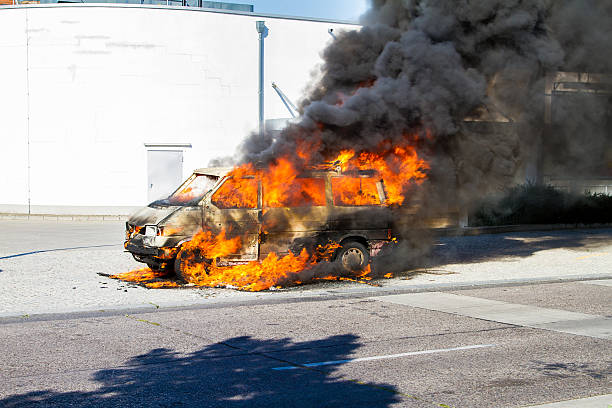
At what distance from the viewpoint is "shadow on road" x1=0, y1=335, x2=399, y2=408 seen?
5078mm

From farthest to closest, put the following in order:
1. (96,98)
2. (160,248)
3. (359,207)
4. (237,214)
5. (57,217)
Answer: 1. (96,98)
2. (57,217)
3. (359,207)
4. (237,214)
5. (160,248)

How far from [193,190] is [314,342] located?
4785 mm

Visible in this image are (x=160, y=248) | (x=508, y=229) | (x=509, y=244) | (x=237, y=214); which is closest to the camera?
(x=160, y=248)

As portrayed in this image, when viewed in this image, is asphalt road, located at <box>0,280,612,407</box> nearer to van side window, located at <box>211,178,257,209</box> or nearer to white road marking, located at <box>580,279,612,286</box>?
van side window, located at <box>211,178,257,209</box>

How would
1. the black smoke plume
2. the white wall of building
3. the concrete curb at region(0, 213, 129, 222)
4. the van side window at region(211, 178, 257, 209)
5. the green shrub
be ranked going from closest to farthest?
the van side window at region(211, 178, 257, 209) → the black smoke plume → the green shrub → the concrete curb at region(0, 213, 129, 222) → the white wall of building

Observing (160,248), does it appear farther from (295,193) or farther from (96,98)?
(96,98)

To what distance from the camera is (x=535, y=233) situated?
20.1 metres

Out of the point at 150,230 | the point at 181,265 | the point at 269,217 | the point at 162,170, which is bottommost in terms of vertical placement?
the point at 181,265

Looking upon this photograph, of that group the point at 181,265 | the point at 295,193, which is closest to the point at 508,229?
the point at 295,193

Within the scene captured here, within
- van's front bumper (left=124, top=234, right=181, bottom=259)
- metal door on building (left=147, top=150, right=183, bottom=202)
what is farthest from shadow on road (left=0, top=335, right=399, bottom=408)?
metal door on building (left=147, top=150, right=183, bottom=202)

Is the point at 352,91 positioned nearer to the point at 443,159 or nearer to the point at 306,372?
the point at 443,159

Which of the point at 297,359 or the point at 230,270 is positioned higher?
the point at 230,270

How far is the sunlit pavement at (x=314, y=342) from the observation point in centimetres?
532

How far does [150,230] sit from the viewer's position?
34.3 ft
